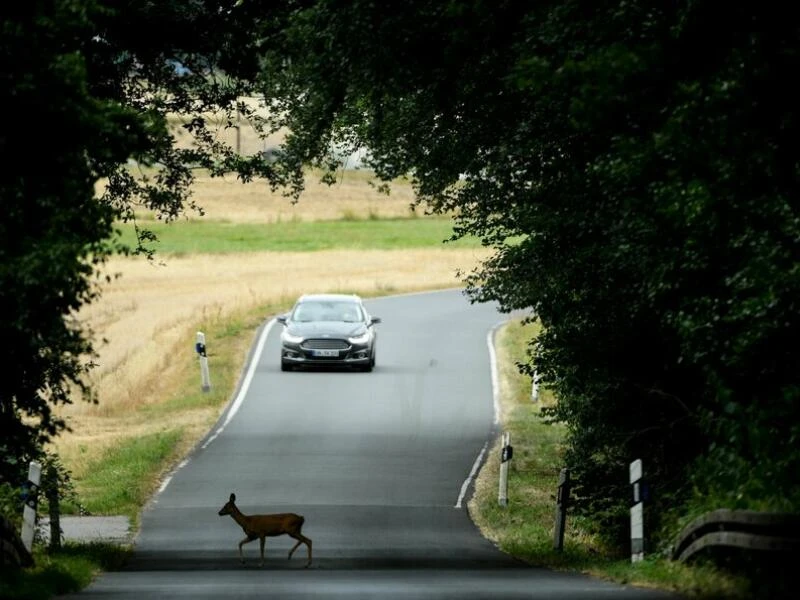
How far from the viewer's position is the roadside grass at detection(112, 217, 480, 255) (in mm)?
82562

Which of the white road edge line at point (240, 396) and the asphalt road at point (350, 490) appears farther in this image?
the white road edge line at point (240, 396)

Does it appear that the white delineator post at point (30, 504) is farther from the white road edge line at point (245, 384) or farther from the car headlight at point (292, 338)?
the car headlight at point (292, 338)

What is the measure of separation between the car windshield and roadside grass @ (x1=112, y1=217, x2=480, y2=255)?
124 ft

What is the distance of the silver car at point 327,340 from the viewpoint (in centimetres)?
3866

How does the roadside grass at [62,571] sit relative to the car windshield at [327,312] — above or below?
below

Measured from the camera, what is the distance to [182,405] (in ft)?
117

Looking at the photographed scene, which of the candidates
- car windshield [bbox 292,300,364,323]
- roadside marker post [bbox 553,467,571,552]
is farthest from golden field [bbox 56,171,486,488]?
roadside marker post [bbox 553,467,571,552]

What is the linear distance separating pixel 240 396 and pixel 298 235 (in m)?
53.3

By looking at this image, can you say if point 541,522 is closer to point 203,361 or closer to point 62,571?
point 62,571

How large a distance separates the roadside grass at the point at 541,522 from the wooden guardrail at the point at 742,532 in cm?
22

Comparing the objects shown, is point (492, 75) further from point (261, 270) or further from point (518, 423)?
point (261, 270)

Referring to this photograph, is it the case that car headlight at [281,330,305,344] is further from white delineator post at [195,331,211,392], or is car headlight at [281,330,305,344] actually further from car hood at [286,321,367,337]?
white delineator post at [195,331,211,392]

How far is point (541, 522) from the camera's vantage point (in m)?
23.4

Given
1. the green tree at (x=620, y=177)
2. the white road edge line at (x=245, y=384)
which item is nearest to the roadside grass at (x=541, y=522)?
the green tree at (x=620, y=177)
